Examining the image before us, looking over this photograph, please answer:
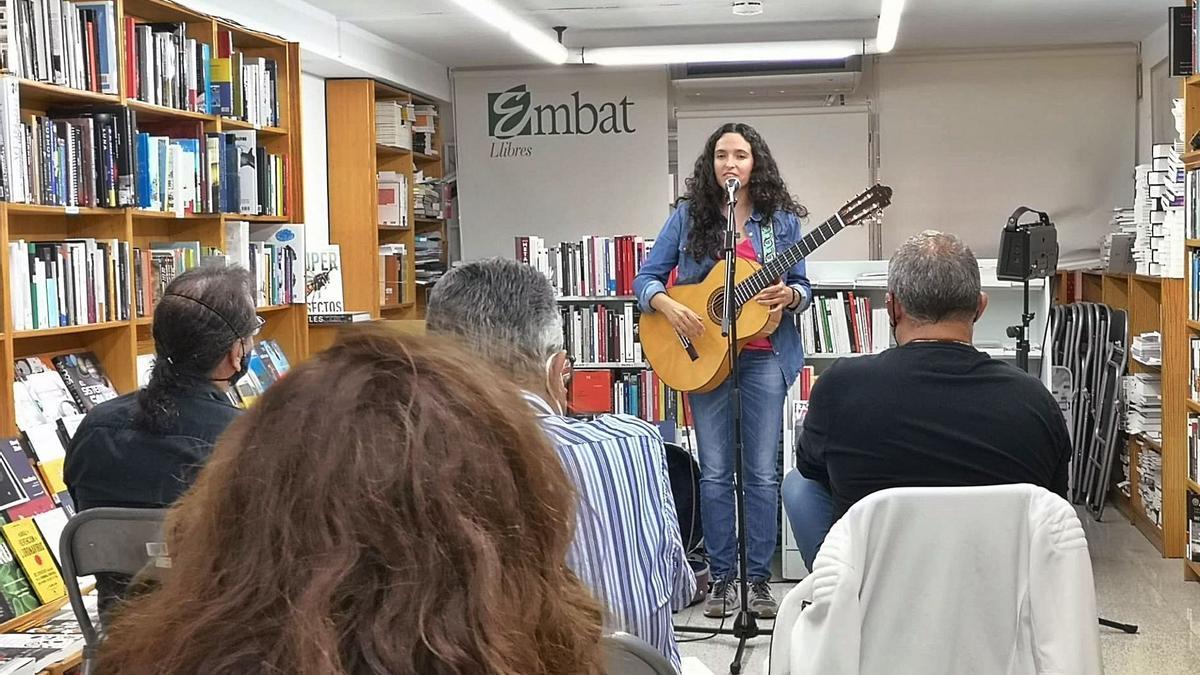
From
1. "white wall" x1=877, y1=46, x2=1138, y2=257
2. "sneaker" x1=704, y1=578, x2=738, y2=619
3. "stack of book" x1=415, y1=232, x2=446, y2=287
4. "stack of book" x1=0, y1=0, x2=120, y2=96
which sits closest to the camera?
"stack of book" x1=0, y1=0, x2=120, y2=96

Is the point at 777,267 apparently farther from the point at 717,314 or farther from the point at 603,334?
the point at 603,334

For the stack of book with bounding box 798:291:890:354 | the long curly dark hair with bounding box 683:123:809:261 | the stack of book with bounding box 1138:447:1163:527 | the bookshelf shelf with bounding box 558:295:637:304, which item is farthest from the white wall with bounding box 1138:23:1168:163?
the long curly dark hair with bounding box 683:123:809:261

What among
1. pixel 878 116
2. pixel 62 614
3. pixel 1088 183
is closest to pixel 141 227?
pixel 62 614

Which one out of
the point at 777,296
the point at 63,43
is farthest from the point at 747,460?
the point at 63,43

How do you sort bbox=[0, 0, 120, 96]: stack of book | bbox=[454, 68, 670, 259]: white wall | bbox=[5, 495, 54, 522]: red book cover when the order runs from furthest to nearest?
bbox=[454, 68, 670, 259]: white wall, bbox=[0, 0, 120, 96]: stack of book, bbox=[5, 495, 54, 522]: red book cover

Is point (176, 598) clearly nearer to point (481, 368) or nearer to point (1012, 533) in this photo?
point (481, 368)

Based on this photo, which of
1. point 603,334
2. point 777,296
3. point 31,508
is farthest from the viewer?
point 603,334

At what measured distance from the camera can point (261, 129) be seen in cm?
484

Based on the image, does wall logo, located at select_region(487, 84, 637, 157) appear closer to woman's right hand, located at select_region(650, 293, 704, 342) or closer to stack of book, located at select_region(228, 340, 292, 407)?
stack of book, located at select_region(228, 340, 292, 407)

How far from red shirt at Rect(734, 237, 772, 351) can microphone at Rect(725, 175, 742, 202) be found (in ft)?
0.66

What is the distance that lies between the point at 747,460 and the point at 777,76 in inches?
161

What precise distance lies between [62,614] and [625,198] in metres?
5.35

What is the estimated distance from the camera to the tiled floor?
377 centimetres

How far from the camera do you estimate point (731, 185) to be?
3918 mm
